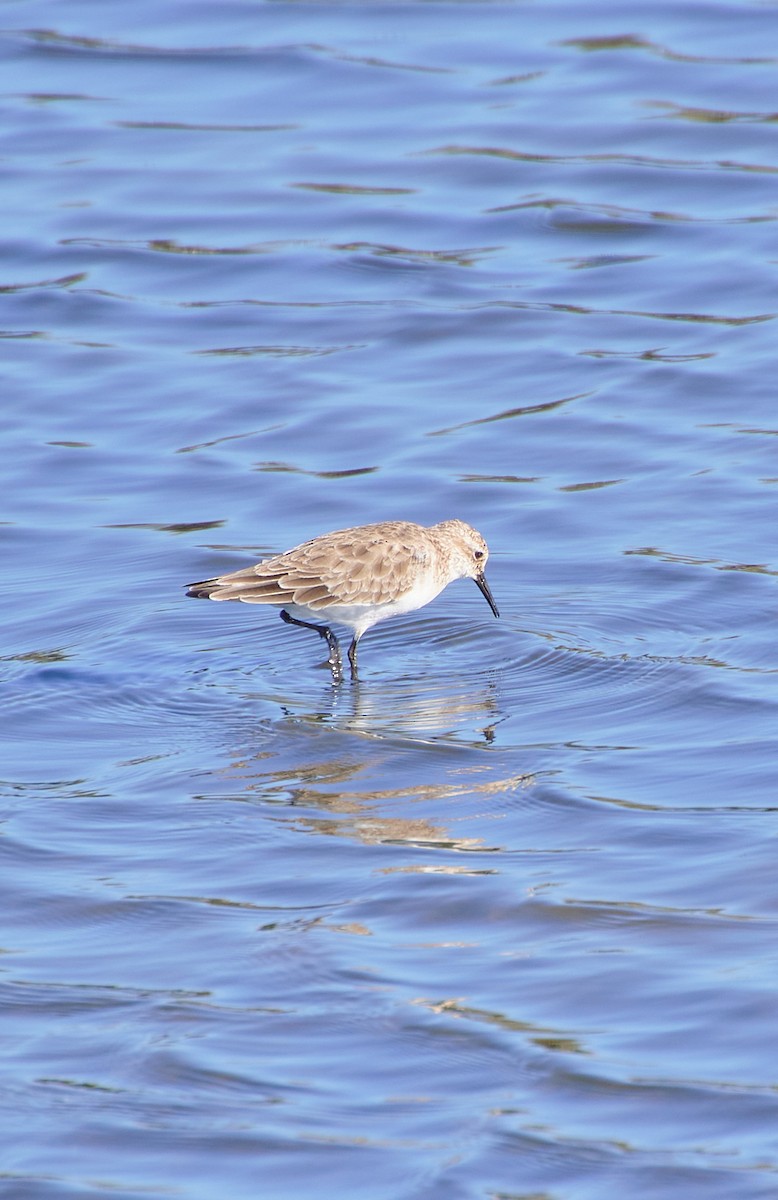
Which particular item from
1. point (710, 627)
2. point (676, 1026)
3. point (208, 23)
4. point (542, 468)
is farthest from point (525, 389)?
point (208, 23)

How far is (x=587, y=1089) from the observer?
5.75 metres

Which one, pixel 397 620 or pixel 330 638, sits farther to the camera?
pixel 397 620

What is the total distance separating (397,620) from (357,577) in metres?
1.14

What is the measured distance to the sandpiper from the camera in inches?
391

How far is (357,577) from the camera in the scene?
1004 centimetres

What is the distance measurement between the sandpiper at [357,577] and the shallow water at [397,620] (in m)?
0.30

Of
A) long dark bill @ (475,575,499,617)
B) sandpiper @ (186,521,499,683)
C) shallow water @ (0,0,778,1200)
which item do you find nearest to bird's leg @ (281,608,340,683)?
sandpiper @ (186,521,499,683)

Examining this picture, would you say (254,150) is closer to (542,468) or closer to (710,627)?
(542,468)

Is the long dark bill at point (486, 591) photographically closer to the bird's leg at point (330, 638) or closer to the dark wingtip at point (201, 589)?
the bird's leg at point (330, 638)

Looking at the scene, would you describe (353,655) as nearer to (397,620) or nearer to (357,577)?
(357,577)

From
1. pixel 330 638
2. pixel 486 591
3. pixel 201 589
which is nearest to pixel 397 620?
pixel 486 591

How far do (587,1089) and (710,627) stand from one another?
476 centimetres

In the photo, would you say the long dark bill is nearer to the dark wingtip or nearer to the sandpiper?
the sandpiper

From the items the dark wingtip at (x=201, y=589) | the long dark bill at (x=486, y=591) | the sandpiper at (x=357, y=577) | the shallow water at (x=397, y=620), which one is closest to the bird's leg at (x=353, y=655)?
the sandpiper at (x=357, y=577)
